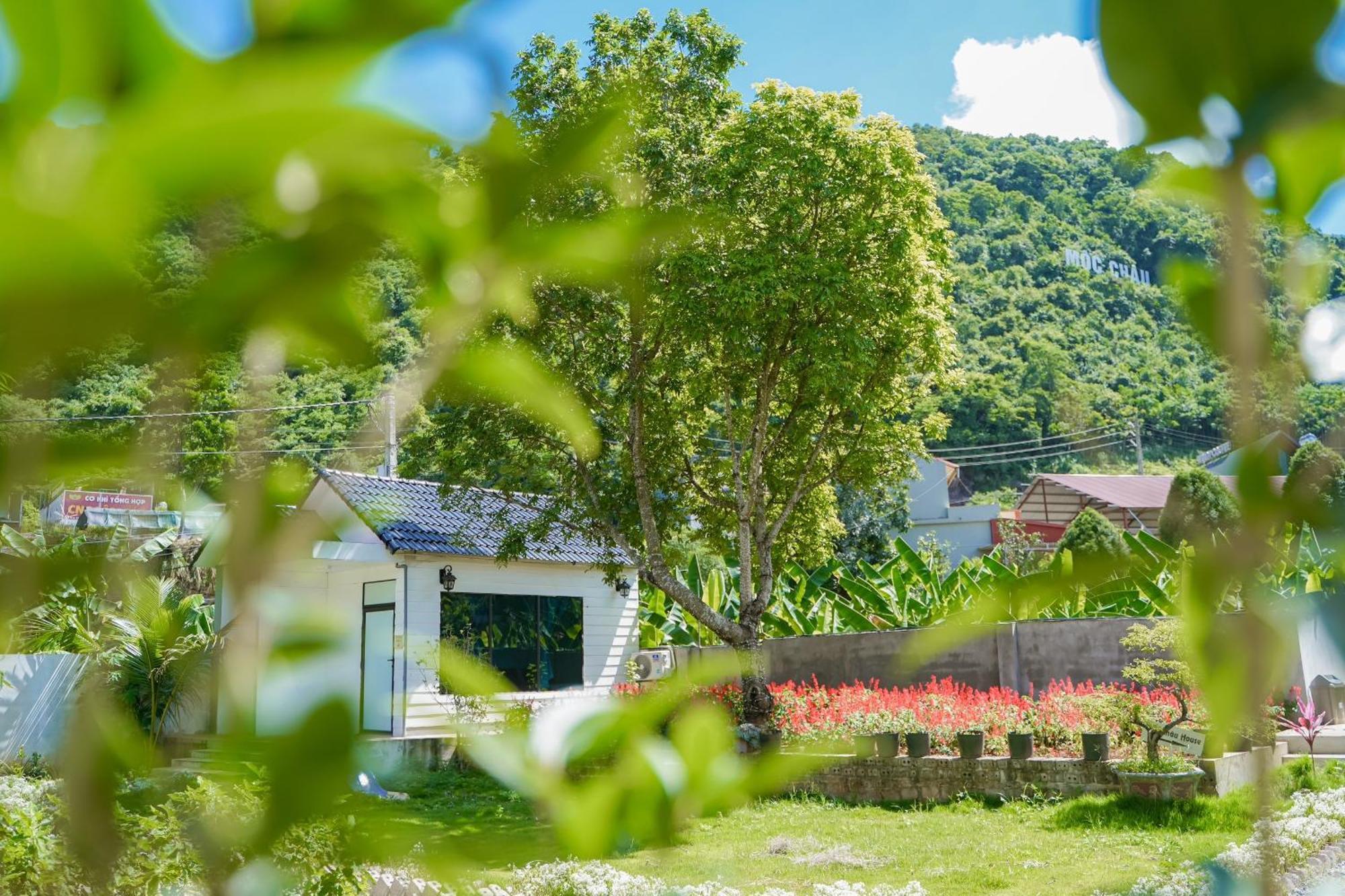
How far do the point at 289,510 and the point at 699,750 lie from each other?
0.81 feet

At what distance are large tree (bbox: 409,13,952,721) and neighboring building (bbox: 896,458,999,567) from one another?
19512 mm

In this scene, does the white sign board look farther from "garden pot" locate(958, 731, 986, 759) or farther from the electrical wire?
the electrical wire

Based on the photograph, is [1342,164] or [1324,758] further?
[1324,758]

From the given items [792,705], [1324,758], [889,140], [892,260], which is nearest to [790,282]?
[892,260]

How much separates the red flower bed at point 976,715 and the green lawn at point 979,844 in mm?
739

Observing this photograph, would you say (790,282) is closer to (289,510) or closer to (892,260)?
(892,260)

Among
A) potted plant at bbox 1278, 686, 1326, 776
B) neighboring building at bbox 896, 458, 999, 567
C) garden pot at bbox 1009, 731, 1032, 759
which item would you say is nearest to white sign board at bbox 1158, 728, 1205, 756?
garden pot at bbox 1009, 731, 1032, 759

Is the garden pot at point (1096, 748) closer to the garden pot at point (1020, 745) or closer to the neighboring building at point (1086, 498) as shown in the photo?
the garden pot at point (1020, 745)

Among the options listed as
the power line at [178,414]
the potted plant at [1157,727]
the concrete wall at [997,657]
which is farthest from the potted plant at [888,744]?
the power line at [178,414]

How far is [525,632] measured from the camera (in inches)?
531

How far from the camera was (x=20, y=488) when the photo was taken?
1.15ft

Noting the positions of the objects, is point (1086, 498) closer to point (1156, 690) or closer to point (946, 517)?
point (946, 517)

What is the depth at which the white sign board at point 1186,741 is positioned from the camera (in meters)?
7.46

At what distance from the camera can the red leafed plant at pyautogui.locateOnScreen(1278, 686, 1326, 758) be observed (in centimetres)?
856
